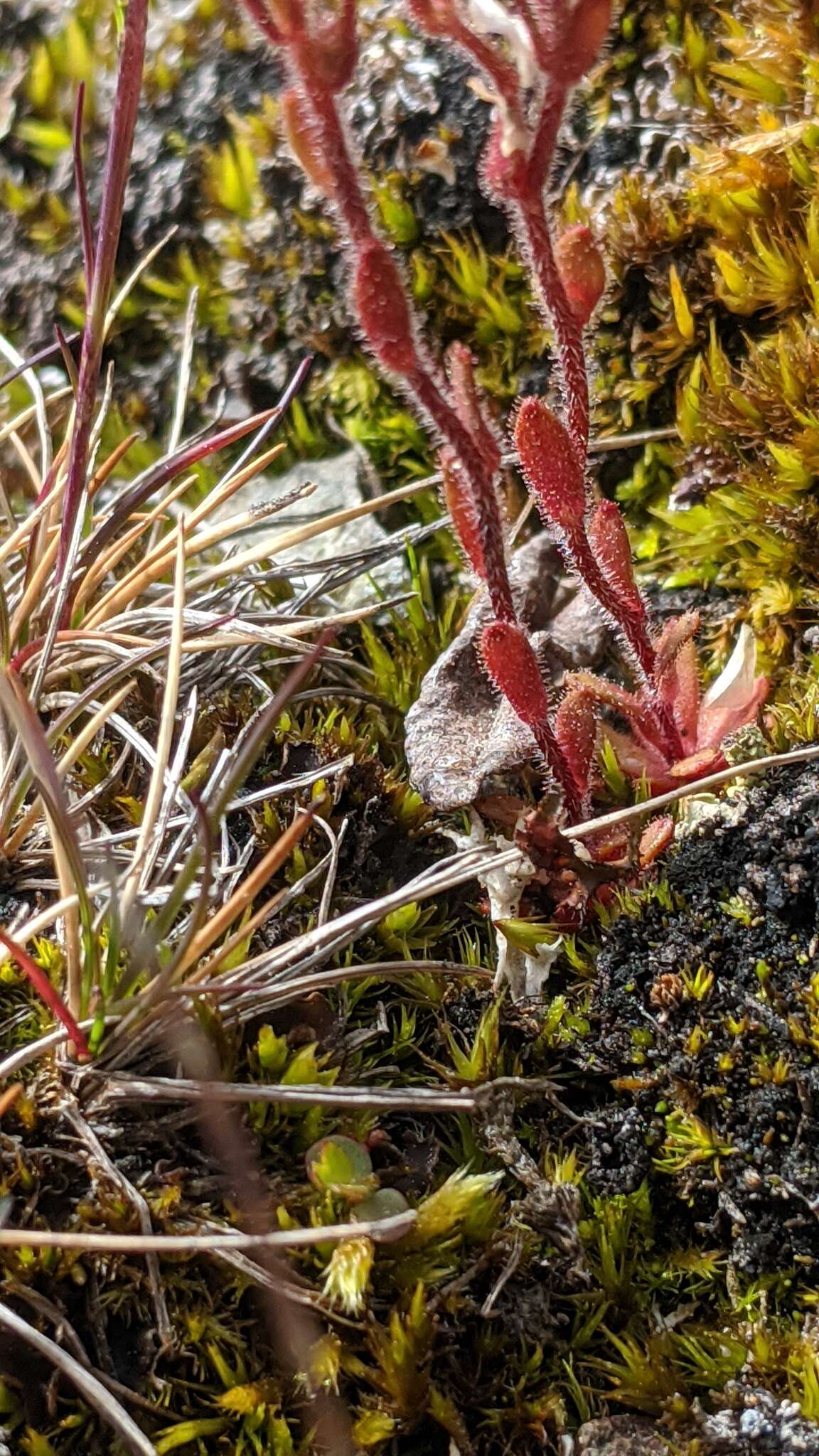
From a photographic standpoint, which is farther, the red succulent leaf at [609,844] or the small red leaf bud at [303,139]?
the red succulent leaf at [609,844]

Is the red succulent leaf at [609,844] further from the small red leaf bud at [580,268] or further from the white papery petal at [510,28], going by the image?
the white papery petal at [510,28]

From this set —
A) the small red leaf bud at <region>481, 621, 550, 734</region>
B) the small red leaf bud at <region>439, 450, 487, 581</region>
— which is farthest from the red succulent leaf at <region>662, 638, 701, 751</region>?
the small red leaf bud at <region>439, 450, 487, 581</region>

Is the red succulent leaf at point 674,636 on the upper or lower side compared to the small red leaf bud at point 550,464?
lower

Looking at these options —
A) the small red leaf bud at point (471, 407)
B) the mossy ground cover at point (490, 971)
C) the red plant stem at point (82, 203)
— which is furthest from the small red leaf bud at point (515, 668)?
the red plant stem at point (82, 203)

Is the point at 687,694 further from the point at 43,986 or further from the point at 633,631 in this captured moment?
the point at 43,986

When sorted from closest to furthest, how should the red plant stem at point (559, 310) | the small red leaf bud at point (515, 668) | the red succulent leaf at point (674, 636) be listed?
the red plant stem at point (559, 310) → the small red leaf bud at point (515, 668) → the red succulent leaf at point (674, 636)

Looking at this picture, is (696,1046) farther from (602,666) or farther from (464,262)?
(464,262)
